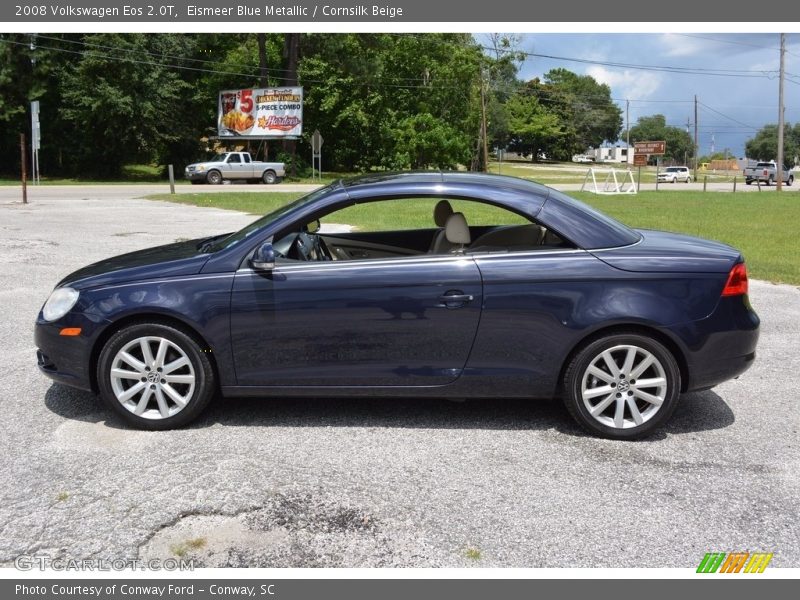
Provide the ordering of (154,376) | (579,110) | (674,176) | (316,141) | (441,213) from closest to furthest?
(154,376)
(441,213)
(316,141)
(674,176)
(579,110)

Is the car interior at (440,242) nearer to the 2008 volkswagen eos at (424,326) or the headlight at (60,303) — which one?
the 2008 volkswagen eos at (424,326)

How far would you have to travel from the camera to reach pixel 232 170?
39281 millimetres

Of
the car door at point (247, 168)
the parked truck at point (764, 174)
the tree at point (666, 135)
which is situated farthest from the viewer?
the tree at point (666, 135)

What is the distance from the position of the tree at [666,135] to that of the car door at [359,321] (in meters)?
158

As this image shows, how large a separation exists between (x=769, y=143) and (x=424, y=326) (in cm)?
16915

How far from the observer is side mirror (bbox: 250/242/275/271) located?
4.39 meters

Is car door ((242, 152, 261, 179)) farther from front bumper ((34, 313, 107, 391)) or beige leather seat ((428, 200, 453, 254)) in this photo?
front bumper ((34, 313, 107, 391))

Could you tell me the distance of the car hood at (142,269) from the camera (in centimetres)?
453

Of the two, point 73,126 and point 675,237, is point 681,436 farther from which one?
point 73,126

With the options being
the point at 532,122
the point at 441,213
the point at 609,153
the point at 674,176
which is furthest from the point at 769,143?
the point at 441,213

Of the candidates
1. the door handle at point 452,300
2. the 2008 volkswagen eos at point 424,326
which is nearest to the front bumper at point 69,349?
the 2008 volkswagen eos at point 424,326

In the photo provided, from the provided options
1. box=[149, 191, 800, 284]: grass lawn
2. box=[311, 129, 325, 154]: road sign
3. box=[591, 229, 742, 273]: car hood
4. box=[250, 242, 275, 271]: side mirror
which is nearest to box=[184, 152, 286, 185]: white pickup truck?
box=[311, 129, 325, 154]: road sign

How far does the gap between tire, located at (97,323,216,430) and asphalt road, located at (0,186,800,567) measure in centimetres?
13

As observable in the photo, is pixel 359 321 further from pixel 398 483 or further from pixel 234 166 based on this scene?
pixel 234 166
